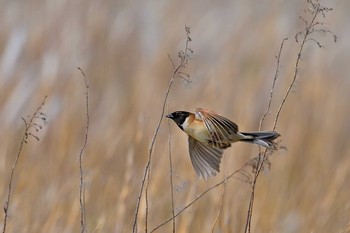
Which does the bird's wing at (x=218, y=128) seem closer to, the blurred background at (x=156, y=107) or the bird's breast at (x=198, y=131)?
the bird's breast at (x=198, y=131)

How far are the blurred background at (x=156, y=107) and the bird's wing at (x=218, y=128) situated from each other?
22.5 inches

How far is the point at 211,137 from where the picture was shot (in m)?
1.70

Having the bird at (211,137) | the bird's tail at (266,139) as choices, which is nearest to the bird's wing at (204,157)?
the bird at (211,137)

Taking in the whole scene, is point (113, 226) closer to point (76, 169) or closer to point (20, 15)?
point (76, 169)

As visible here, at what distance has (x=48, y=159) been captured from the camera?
2.89 m

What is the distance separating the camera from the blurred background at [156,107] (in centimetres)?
268

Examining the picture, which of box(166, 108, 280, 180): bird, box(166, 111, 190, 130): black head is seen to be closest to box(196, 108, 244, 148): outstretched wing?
box(166, 108, 280, 180): bird

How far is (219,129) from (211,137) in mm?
19

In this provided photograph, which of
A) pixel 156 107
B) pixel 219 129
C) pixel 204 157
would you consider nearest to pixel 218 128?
pixel 219 129

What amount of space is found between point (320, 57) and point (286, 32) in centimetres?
16

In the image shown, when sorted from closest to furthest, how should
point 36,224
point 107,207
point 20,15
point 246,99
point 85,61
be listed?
point 36,224, point 107,207, point 246,99, point 85,61, point 20,15

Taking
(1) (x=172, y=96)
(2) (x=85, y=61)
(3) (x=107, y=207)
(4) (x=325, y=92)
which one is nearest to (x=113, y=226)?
(3) (x=107, y=207)

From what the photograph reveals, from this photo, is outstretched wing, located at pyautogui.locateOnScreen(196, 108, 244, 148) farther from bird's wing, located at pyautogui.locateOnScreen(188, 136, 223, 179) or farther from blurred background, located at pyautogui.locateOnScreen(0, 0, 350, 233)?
blurred background, located at pyautogui.locateOnScreen(0, 0, 350, 233)

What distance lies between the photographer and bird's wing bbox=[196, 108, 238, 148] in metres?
1.69
